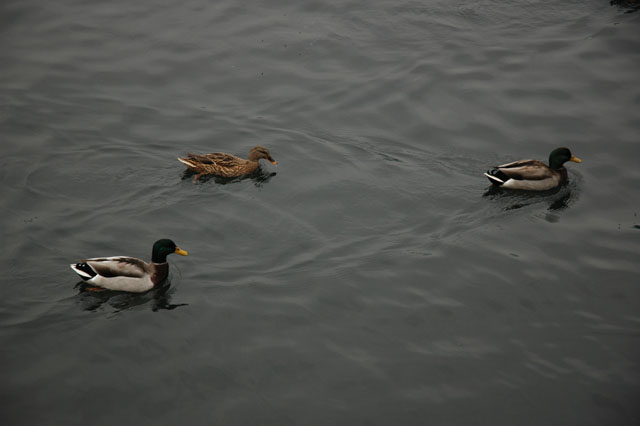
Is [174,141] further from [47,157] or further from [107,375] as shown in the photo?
[107,375]

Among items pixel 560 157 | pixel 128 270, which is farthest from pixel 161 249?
pixel 560 157

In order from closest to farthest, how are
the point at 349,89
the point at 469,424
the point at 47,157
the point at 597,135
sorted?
the point at 469,424
the point at 47,157
the point at 597,135
the point at 349,89

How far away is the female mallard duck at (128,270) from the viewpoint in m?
10.6

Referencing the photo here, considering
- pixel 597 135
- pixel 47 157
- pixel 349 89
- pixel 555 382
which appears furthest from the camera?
pixel 349 89

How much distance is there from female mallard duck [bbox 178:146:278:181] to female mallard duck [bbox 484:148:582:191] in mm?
4609

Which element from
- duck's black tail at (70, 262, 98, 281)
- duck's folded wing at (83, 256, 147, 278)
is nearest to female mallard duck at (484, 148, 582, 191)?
duck's folded wing at (83, 256, 147, 278)

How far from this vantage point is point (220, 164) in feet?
45.1

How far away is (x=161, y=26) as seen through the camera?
1964cm

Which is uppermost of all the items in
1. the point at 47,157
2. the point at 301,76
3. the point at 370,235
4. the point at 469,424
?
the point at 301,76

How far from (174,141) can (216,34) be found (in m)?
5.61

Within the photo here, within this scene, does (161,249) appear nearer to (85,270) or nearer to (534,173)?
(85,270)

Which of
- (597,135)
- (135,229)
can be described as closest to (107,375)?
(135,229)

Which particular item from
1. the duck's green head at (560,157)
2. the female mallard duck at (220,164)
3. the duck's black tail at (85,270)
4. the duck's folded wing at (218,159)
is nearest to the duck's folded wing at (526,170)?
the duck's green head at (560,157)

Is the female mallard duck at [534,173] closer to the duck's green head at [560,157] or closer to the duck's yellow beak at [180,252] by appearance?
the duck's green head at [560,157]
